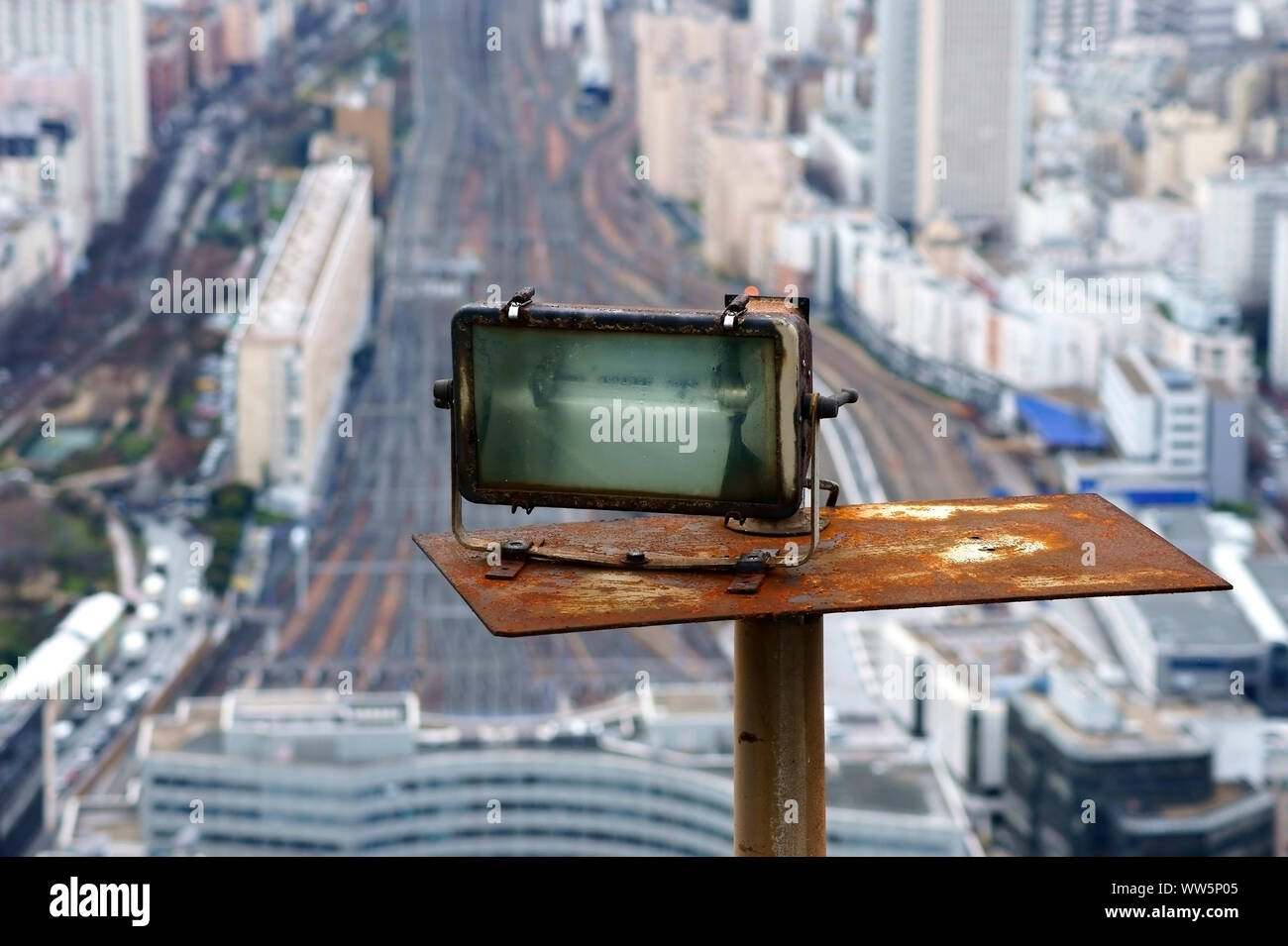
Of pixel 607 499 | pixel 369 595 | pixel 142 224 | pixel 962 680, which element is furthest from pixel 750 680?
pixel 142 224

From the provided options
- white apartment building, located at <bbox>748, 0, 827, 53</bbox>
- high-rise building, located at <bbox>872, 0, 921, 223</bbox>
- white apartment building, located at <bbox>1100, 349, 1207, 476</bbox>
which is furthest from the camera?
white apartment building, located at <bbox>748, 0, 827, 53</bbox>

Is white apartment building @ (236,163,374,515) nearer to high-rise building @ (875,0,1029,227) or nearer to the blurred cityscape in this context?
the blurred cityscape

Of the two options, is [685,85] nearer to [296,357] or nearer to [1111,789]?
[296,357]

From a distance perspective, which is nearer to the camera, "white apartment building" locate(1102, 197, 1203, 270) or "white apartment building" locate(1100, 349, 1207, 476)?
"white apartment building" locate(1100, 349, 1207, 476)

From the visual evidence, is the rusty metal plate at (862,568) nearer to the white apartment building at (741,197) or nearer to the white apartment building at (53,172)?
the white apartment building at (53,172)

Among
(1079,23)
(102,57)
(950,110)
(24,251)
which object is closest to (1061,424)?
(950,110)

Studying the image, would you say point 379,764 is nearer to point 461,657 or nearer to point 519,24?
point 461,657

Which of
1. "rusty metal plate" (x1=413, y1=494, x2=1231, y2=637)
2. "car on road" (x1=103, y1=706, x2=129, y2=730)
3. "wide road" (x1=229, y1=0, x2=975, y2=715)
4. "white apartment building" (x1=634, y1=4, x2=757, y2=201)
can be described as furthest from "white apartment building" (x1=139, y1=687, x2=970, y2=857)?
"white apartment building" (x1=634, y1=4, x2=757, y2=201)


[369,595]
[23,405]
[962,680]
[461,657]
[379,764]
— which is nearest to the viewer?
[379,764]
